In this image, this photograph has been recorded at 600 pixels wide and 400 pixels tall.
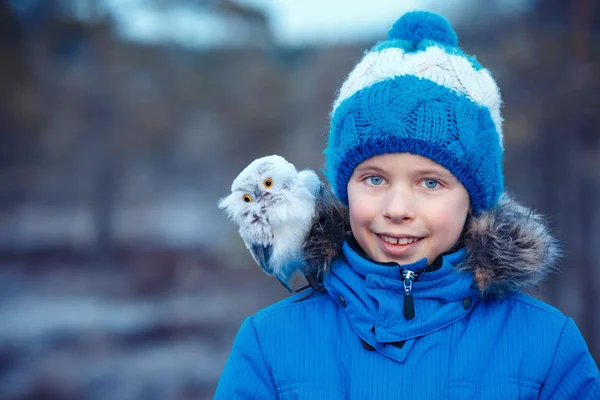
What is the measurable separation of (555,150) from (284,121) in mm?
5145

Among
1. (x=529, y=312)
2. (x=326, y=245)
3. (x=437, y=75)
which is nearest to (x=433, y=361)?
(x=529, y=312)

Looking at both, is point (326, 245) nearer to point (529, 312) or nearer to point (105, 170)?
point (529, 312)

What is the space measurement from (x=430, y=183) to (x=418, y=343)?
0.42 meters

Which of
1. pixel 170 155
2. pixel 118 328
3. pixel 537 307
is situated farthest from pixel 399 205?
pixel 170 155

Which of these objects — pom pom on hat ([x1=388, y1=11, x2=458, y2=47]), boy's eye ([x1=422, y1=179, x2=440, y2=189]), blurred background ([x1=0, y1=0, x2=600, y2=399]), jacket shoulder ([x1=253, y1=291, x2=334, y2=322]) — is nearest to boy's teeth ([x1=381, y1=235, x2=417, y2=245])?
boy's eye ([x1=422, y1=179, x2=440, y2=189])

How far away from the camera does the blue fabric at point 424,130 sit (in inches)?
54.1

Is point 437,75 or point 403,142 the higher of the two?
point 437,75

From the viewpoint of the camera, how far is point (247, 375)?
1395 millimetres

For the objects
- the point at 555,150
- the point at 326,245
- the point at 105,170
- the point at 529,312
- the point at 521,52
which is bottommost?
the point at 529,312

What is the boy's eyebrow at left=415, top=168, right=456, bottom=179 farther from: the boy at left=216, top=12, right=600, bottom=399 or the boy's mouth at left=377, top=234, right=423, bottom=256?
the boy's mouth at left=377, top=234, right=423, bottom=256

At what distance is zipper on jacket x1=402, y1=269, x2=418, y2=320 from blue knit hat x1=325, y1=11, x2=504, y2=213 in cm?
30

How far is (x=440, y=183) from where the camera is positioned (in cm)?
142

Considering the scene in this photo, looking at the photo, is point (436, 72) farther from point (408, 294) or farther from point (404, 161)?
point (408, 294)

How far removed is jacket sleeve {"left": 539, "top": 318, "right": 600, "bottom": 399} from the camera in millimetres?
1285
